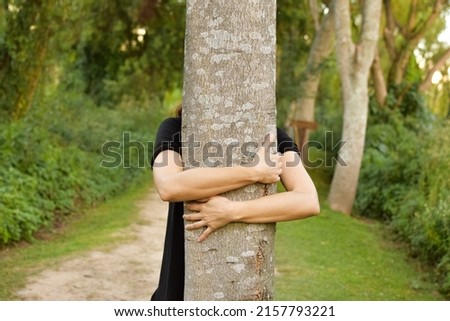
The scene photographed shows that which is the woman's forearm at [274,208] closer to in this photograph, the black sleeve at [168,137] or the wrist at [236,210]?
→ the wrist at [236,210]

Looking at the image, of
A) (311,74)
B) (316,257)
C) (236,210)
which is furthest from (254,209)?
(311,74)

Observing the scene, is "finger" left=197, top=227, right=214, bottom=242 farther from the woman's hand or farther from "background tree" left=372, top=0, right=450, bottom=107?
"background tree" left=372, top=0, right=450, bottom=107

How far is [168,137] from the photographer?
333 cm

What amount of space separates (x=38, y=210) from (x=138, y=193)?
15.3 feet

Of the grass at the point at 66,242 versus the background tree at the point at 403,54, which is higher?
the background tree at the point at 403,54

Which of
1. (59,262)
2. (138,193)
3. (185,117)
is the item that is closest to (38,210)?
(59,262)

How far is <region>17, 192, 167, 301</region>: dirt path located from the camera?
6988 mm

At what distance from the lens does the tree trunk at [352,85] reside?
501 inches

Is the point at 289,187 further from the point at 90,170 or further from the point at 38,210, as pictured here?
the point at 90,170

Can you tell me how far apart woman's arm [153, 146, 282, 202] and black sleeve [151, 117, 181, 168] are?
210 millimetres

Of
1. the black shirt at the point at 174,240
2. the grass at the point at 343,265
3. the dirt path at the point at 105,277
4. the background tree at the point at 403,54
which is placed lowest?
the grass at the point at 343,265

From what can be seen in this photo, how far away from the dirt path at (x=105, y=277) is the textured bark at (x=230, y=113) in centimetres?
408

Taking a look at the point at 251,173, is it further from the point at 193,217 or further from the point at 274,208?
the point at 193,217

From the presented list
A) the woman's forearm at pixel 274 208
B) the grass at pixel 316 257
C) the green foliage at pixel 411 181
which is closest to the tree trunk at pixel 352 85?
the green foliage at pixel 411 181
